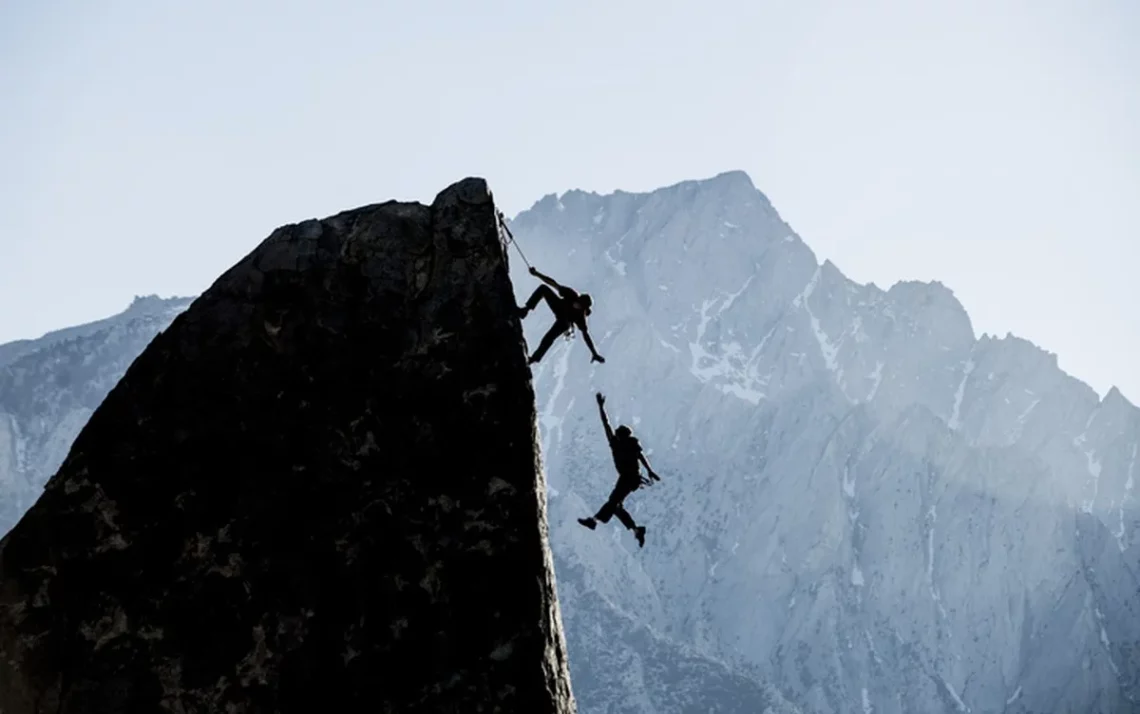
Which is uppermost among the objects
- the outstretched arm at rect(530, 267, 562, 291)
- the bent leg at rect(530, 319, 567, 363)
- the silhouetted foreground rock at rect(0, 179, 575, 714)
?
the outstretched arm at rect(530, 267, 562, 291)

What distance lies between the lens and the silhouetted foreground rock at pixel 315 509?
24.7ft

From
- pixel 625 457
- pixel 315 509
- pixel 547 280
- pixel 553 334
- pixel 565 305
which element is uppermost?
pixel 547 280

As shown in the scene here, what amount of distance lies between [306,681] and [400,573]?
31.9 inches

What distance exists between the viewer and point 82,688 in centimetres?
753

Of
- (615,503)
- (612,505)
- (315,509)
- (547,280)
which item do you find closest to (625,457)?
(615,503)

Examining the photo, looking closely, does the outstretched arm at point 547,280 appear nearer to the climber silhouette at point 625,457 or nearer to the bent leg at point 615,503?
the climber silhouette at point 625,457

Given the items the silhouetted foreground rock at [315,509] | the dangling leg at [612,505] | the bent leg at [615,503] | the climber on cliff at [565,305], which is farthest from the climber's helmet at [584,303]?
the dangling leg at [612,505]

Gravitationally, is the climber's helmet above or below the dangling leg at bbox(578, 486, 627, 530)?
above

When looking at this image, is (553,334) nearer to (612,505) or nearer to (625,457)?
(625,457)

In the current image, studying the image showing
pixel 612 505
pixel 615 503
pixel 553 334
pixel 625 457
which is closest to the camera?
pixel 553 334

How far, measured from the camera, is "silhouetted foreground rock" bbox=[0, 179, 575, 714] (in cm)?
754

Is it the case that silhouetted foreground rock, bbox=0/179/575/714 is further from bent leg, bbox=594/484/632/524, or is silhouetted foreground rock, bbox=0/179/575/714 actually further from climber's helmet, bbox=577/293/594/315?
bent leg, bbox=594/484/632/524

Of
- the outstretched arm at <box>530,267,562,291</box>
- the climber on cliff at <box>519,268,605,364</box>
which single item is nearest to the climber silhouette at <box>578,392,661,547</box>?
the climber on cliff at <box>519,268,605,364</box>

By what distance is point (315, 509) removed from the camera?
7.87 m
